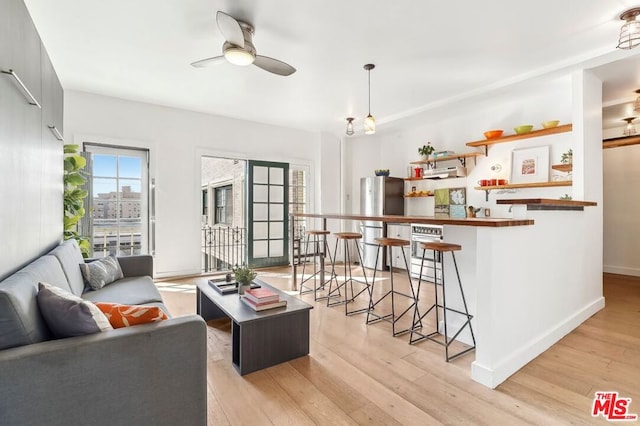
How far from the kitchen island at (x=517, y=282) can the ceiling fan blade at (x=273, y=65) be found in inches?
65.7

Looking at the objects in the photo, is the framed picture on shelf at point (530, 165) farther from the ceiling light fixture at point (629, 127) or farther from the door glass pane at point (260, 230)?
the door glass pane at point (260, 230)

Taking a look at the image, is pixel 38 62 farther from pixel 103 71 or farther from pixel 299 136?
pixel 299 136

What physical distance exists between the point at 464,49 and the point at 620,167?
4329mm

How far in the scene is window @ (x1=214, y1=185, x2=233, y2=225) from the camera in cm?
804

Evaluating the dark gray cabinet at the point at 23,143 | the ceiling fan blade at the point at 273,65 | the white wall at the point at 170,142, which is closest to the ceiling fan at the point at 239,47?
the ceiling fan blade at the point at 273,65

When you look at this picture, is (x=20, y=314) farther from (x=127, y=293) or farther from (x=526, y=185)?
(x=526, y=185)

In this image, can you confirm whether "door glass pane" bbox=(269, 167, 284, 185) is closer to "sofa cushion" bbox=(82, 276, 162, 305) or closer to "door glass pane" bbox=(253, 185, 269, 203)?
"door glass pane" bbox=(253, 185, 269, 203)

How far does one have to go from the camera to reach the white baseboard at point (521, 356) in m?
2.06

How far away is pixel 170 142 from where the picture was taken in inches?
193

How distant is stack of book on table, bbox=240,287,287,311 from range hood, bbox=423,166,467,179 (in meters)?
3.68

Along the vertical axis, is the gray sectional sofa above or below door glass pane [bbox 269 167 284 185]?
below

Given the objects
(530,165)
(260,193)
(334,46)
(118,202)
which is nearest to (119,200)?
(118,202)

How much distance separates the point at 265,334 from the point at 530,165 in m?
4.15

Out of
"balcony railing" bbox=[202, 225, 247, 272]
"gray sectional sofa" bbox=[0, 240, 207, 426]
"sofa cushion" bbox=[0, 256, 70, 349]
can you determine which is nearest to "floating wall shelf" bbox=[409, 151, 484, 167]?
"balcony railing" bbox=[202, 225, 247, 272]
